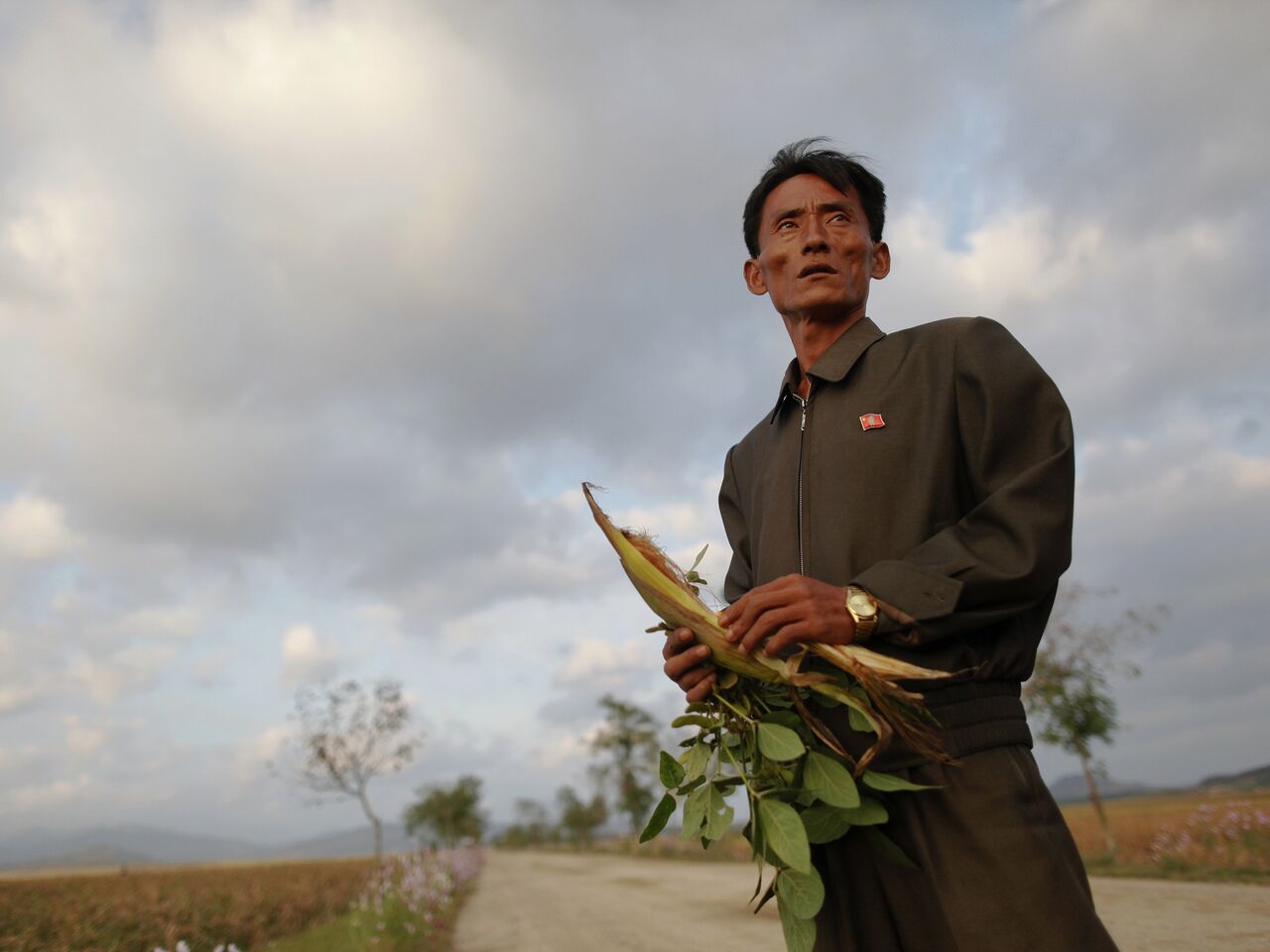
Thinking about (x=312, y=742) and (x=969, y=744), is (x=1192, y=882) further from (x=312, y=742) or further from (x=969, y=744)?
(x=312, y=742)

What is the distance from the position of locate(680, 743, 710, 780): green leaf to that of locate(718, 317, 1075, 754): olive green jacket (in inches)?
17.2

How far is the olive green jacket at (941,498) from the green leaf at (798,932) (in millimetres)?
428

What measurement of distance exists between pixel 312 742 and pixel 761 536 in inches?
1425

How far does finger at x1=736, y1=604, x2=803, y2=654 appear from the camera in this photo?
1.42 m

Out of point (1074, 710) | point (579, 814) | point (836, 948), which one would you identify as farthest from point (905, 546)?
point (579, 814)

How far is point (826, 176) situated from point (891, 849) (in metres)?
1.61

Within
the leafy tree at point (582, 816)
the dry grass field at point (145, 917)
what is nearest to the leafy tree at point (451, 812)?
the leafy tree at point (582, 816)

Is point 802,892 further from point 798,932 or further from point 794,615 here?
point 794,615

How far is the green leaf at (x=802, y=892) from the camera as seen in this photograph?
1.44 metres

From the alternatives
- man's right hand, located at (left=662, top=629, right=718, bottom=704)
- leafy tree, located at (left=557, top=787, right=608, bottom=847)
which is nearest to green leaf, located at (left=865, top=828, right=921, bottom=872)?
man's right hand, located at (left=662, top=629, right=718, bottom=704)

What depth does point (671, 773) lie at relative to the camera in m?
1.69

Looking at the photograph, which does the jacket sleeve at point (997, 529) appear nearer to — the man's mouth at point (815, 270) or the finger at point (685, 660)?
the finger at point (685, 660)

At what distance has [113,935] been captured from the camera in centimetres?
859

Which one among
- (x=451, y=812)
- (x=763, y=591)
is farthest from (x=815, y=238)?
(x=451, y=812)
